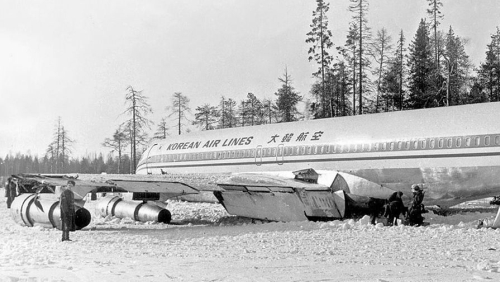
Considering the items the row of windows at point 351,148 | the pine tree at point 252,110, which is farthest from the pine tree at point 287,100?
the row of windows at point 351,148

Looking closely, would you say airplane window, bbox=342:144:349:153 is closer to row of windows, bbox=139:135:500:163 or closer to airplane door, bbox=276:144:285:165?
row of windows, bbox=139:135:500:163

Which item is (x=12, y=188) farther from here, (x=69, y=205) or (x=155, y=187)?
(x=155, y=187)

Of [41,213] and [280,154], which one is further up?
[280,154]

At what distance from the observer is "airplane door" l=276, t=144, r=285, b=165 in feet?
59.6

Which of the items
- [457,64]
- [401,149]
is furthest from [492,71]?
[401,149]

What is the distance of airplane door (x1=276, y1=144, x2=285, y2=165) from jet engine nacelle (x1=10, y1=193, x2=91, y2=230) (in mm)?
6905

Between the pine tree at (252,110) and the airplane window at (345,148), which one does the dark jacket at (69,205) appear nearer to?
the airplane window at (345,148)

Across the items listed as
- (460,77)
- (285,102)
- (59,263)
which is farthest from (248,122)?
(59,263)

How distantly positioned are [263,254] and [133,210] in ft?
27.0

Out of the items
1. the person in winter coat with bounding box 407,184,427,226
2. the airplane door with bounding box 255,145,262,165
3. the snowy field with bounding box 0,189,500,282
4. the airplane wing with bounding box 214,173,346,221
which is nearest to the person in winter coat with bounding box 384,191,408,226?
the person in winter coat with bounding box 407,184,427,226

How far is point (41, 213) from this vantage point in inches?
526

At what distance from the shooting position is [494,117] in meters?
13.0

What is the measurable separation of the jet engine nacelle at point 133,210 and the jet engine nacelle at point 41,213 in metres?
2.90

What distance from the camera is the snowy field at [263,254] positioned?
6891 mm
